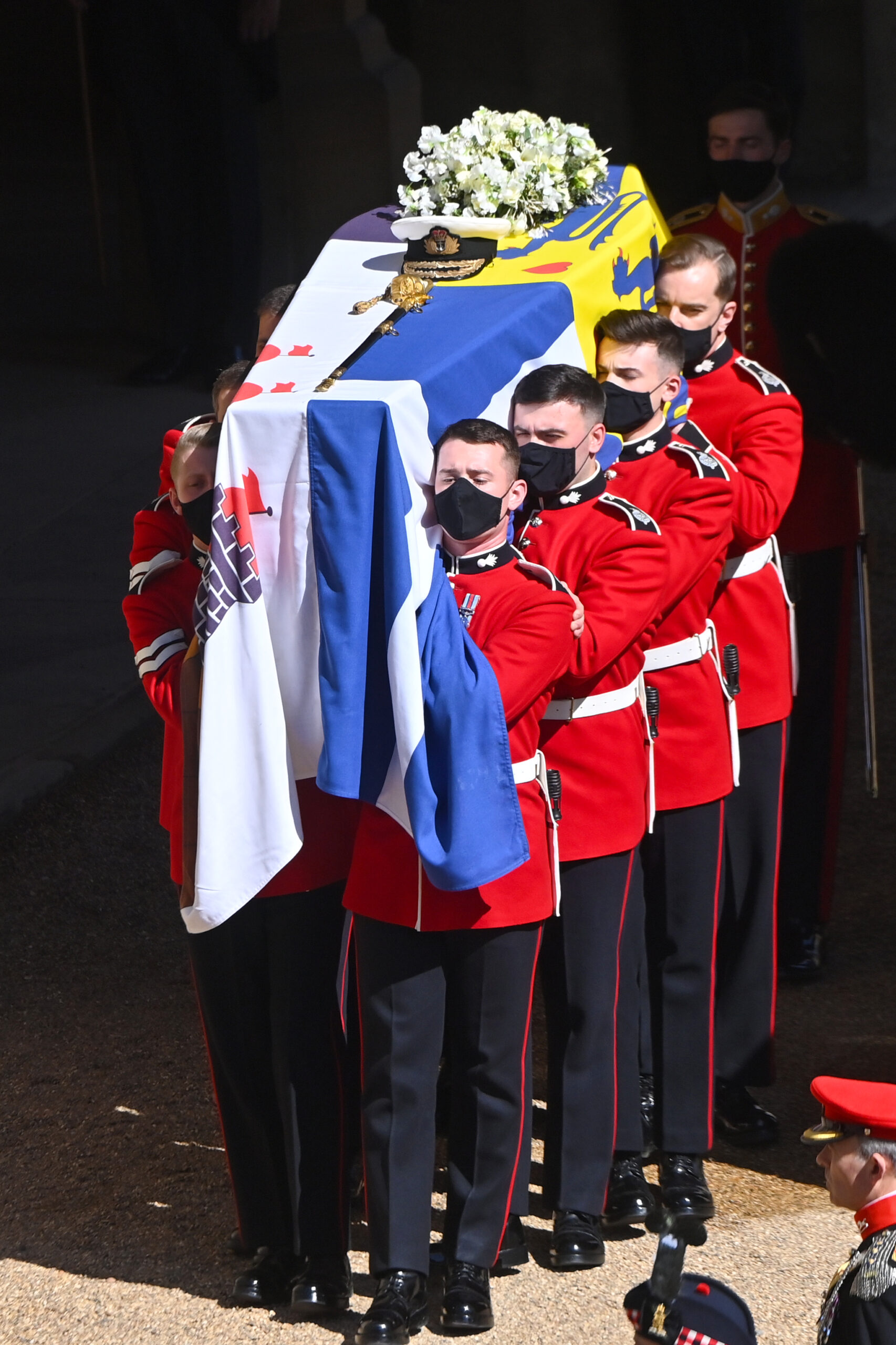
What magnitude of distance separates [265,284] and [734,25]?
3.35 m

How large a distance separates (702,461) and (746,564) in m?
0.40

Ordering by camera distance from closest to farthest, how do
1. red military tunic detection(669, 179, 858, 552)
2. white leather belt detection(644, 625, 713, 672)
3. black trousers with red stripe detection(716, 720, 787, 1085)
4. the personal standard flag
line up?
the personal standard flag
white leather belt detection(644, 625, 713, 672)
black trousers with red stripe detection(716, 720, 787, 1085)
red military tunic detection(669, 179, 858, 552)

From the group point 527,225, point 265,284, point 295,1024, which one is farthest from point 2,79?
point 295,1024

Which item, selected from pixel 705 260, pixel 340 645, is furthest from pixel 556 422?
pixel 705 260

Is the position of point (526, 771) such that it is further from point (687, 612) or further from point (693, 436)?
point (693, 436)

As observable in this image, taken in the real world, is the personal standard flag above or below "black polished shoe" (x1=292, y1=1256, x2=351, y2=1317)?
above

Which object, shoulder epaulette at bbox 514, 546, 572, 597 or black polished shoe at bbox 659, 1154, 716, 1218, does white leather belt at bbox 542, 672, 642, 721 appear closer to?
shoulder epaulette at bbox 514, 546, 572, 597

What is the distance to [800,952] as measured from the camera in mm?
5078

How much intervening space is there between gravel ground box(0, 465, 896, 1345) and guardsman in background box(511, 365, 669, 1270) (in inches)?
8.0

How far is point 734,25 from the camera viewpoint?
37.1ft

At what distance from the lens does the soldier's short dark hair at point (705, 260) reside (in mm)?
4258

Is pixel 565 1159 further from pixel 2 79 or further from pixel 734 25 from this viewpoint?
pixel 2 79

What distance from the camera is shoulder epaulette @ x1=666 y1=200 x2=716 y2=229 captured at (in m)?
5.00

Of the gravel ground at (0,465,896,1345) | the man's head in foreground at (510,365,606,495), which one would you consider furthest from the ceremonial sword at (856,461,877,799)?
the man's head in foreground at (510,365,606,495)
